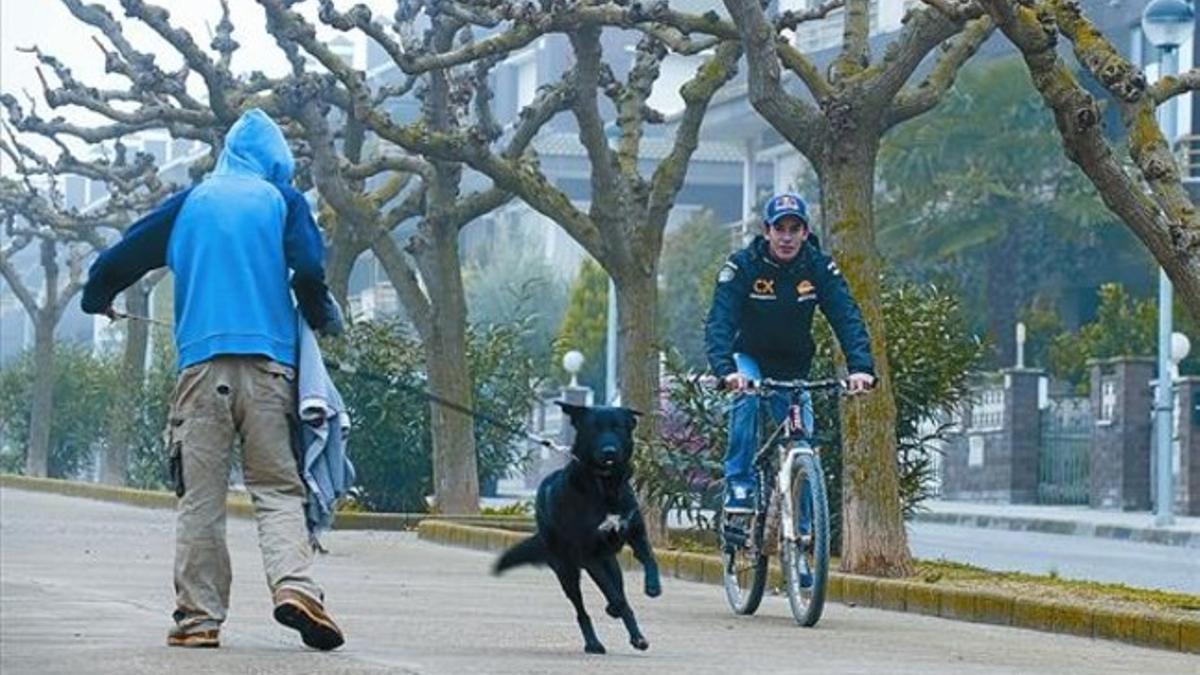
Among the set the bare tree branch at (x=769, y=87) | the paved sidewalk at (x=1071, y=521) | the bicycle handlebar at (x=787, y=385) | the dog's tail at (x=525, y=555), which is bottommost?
the dog's tail at (x=525, y=555)

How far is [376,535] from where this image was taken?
89.7ft

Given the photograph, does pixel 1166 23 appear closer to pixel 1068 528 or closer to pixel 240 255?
pixel 1068 528

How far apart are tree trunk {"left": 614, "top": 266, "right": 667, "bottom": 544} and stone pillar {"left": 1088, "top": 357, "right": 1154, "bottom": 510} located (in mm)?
23787

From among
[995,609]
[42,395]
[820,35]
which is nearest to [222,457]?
[995,609]

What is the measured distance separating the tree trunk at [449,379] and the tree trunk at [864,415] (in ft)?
34.3

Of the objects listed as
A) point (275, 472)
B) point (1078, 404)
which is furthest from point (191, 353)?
point (1078, 404)

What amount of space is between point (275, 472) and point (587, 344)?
64178mm

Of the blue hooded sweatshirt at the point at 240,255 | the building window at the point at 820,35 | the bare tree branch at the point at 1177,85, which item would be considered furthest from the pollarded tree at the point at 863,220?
the building window at the point at 820,35

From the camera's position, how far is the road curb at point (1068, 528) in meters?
36.8

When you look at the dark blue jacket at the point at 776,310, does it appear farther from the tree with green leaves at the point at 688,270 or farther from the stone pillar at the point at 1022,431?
the tree with green leaves at the point at 688,270

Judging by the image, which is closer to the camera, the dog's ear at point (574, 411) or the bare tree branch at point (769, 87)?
the dog's ear at point (574, 411)

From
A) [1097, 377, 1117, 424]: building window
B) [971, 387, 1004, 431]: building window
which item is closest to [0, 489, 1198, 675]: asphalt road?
[1097, 377, 1117, 424]: building window

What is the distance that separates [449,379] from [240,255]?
56.1 feet

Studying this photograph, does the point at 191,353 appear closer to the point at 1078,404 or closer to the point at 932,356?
the point at 932,356
